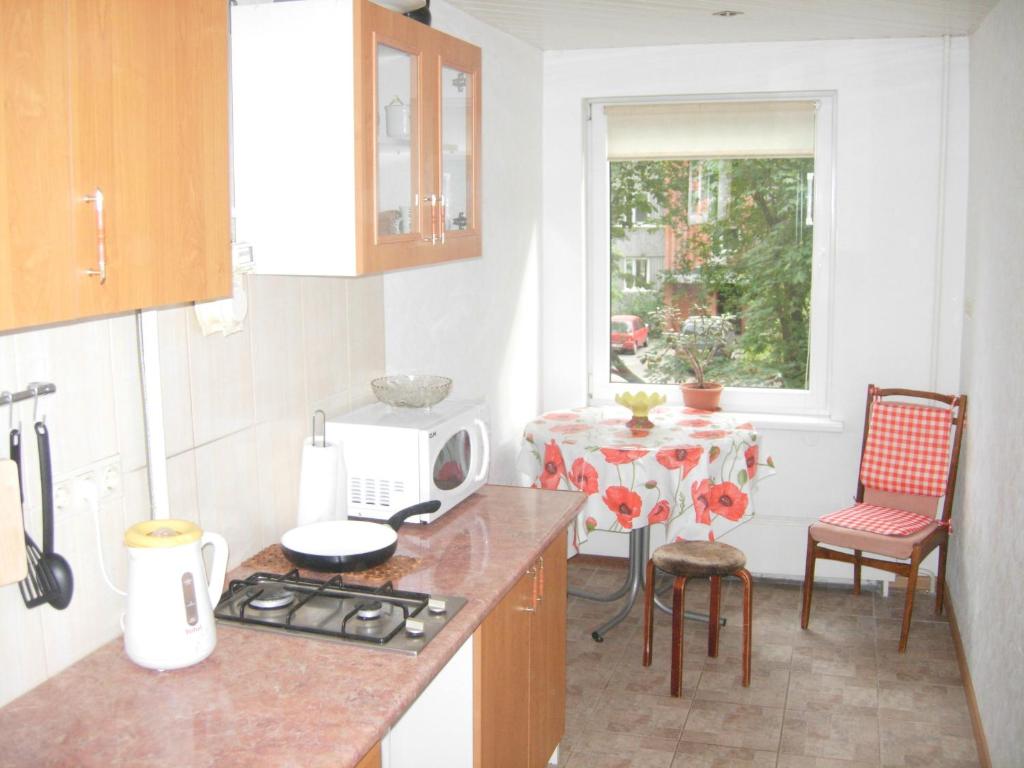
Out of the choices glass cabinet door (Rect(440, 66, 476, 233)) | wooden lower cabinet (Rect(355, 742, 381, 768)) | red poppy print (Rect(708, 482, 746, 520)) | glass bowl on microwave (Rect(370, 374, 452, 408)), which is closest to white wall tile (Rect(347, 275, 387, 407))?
glass bowl on microwave (Rect(370, 374, 452, 408))

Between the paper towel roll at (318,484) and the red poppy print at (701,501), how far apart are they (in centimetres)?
173

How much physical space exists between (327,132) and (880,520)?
2836mm

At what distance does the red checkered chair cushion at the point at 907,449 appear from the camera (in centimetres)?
420

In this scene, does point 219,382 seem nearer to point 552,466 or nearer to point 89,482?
point 89,482

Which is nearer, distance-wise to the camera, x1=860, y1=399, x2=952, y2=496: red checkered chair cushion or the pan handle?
the pan handle

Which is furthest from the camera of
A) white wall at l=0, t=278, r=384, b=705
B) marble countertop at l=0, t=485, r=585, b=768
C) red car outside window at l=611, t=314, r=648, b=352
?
red car outside window at l=611, t=314, r=648, b=352

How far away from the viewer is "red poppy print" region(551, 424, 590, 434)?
417 cm

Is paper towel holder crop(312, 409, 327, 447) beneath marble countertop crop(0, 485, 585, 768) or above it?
above

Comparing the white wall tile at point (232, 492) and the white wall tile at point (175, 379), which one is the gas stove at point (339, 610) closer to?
the white wall tile at point (232, 492)

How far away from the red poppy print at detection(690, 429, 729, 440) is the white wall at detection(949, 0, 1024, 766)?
92cm

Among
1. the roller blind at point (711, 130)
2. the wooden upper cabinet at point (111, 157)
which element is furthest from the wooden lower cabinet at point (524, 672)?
the roller blind at point (711, 130)

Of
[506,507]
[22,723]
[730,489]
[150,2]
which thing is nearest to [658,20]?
[730,489]

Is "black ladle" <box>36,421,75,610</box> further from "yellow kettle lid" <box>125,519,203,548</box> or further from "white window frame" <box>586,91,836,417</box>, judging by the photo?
"white window frame" <box>586,91,836,417</box>

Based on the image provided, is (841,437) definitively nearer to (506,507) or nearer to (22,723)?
(506,507)
